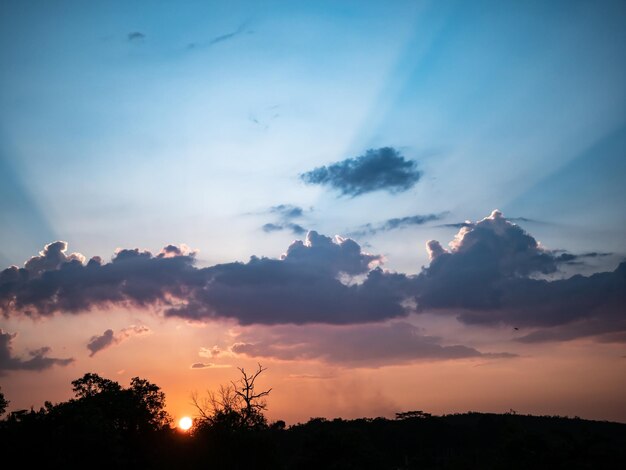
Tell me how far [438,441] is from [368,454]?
9343cm

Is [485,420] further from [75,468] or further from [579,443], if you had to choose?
[75,468]

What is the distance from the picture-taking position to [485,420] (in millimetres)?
177000

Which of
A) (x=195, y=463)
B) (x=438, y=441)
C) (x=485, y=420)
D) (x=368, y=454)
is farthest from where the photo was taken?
(x=485, y=420)

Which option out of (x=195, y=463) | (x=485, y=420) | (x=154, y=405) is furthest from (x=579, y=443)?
(x=485, y=420)

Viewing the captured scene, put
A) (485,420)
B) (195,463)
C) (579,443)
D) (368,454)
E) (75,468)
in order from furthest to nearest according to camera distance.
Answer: (485,420)
(368,454)
(579,443)
(195,463)
(75,468)

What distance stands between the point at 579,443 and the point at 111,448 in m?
51.6

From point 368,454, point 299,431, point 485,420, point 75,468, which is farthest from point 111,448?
point 485,420

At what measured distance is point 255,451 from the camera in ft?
183

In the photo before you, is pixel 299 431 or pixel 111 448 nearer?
pixel 111 448

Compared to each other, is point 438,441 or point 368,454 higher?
point 368,454

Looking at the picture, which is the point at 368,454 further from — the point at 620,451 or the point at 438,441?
the point at 438,441

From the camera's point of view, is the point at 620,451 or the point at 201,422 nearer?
the point at 620,451

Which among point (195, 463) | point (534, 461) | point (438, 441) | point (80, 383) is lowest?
point (438, 441)

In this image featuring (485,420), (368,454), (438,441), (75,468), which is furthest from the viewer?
(485,420)
